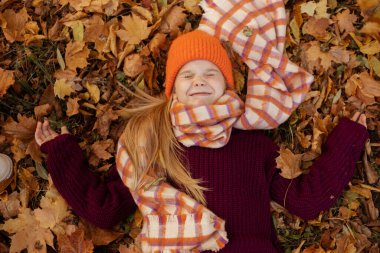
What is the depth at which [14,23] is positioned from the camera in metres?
3.15

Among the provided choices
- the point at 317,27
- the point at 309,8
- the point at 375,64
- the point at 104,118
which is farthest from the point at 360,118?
the point at 104,118

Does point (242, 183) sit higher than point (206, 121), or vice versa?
point (206, 121)

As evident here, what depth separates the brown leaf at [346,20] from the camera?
3145 mm

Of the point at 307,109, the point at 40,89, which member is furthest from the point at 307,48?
the point at 40,89

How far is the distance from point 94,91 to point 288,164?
1.43m

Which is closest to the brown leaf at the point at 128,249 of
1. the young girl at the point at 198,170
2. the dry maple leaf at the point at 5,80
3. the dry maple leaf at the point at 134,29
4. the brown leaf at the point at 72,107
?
the young girl at the point at 198,170

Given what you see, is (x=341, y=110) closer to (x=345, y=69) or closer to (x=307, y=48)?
(x=345, y=69)

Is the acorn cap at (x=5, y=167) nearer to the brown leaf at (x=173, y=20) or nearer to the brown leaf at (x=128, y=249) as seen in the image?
the brown leaf at (x=128, y=249)

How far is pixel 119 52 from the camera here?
318cm

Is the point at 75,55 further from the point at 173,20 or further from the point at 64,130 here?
the point at 173,20

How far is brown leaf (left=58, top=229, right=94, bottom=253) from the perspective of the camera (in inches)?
109

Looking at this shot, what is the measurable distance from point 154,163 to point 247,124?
0.66m

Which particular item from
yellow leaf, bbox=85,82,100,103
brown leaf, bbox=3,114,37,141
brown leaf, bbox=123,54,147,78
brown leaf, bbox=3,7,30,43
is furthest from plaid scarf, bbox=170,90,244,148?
brown leaf, bbox=3,7,30,43

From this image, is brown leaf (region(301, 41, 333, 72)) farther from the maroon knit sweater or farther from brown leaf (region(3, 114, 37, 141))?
brown leaf (region(3, 114, 37, 141))
